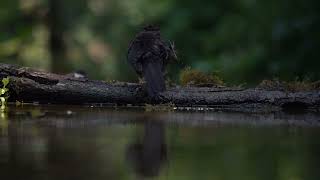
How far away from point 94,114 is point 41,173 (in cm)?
421

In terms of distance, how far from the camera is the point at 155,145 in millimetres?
6949

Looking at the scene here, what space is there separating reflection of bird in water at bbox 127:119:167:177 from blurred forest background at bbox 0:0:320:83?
703 cm

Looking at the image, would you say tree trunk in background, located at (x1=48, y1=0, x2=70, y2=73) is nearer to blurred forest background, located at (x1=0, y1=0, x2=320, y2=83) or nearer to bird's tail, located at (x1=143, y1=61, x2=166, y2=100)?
blurred forest background, located at (x1=0, y1=0, x2=320, y2=83)

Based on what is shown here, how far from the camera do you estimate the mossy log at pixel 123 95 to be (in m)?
10.8

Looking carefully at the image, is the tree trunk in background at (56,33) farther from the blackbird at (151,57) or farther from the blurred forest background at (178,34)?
the blackbird at (151,57)

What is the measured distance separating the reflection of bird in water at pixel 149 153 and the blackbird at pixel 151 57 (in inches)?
108

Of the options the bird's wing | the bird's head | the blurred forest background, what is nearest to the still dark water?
the bird's wing

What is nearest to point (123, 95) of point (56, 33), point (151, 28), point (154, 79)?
point (154, 79)

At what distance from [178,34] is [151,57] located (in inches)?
415

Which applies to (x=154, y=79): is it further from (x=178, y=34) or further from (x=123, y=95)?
(x=178, y=34)

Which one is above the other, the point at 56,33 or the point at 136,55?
the point at 56,33

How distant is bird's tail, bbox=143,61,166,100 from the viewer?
1074 cm

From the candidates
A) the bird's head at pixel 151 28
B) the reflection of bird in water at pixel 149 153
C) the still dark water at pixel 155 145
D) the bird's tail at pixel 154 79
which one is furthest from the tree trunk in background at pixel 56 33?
the reflection of bird in water at pixel 149 153

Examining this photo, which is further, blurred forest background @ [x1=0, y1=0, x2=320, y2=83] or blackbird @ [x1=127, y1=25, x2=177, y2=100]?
blurred forest background @ [x1=0, y1=0, x2=320, y2=83]
